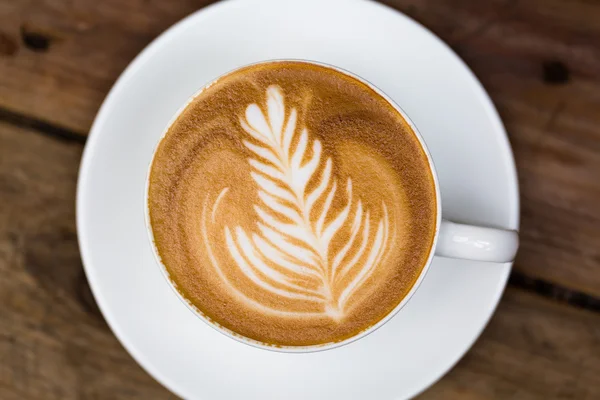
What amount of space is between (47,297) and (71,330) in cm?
9

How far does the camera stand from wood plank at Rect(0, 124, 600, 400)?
1243 mm

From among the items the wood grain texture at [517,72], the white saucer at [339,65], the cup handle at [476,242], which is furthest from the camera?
the wood grain texture at [517,72]

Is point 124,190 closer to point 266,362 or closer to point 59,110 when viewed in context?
point 59,110

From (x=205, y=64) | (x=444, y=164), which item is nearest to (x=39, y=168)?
(x=205, y=64)

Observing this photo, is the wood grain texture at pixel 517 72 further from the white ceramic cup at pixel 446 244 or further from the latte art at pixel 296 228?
the latte art at pixel 296 228

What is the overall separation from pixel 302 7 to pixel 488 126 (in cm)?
42

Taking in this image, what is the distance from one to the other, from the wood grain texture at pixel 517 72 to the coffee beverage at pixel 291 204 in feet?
1.31

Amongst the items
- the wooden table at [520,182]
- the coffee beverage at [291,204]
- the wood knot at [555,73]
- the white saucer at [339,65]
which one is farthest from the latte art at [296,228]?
the wood knot at [555,73]

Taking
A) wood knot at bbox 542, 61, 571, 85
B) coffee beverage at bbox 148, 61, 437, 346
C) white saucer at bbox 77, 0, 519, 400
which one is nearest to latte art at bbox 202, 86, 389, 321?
coffee beverage at bbox 148, 61, 437, 346

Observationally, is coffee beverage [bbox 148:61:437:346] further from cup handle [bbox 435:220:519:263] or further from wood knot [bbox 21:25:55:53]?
wood knot [bbox 21:25:55:53]

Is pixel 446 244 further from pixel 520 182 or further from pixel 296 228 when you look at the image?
pixel 520 182

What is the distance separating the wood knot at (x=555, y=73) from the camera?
121 centimetres

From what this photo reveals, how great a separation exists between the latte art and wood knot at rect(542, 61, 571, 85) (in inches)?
22.1

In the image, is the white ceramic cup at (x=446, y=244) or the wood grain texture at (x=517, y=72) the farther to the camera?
the wood grain texture at (x=517, y=72)
